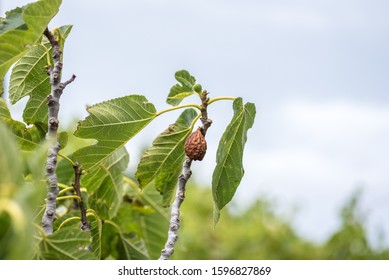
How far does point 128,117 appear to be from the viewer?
1.48 metres

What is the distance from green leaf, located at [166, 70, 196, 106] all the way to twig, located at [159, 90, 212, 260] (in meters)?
0.06

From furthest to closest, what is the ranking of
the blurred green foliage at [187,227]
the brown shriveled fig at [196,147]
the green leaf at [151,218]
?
the green leaf at [151,218]
the brown shriveled fig at [196,147]
the blurred green foliage at [187,227]

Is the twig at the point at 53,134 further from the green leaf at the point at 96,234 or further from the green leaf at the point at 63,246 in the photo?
the green leaf at the point at 96,234

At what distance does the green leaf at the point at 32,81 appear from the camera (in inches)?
57.4

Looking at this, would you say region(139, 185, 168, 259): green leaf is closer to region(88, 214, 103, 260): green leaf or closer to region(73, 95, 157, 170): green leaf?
region(88, 214, 103, 260): green leaf

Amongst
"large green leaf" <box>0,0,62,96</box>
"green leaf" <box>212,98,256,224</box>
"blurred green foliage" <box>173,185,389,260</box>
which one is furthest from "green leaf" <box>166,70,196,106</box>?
"blurred green foliage" <box>173,185,389,260</box>

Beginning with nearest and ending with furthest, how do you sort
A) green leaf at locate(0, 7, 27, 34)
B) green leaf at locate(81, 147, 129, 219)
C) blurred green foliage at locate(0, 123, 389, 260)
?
blurred green foliage at locate(0, 123, 389, 260)
green leaf at locate(0, 7, 27, 34)
green leaf at locate(81, 147, 129, 219)

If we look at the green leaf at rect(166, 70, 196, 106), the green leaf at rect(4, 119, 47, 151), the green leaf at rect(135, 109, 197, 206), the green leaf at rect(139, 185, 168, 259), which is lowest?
the green leaf at rect(139, 185, 168, 259)

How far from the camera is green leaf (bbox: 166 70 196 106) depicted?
5.09 ft

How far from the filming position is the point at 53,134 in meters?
1.23

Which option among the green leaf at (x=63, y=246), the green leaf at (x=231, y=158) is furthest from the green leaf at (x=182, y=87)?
the green leaf at (x=63, y=246)

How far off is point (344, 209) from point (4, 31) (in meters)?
5.85

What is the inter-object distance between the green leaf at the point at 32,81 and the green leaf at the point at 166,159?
0.82ft
